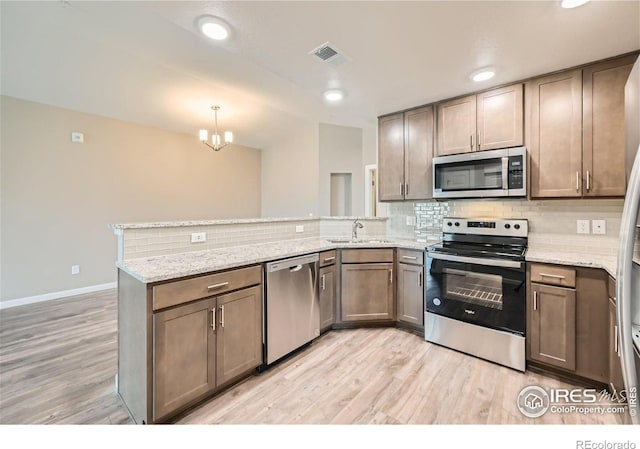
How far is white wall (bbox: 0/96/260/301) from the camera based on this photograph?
364cm

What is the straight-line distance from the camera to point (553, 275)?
6.53 feet

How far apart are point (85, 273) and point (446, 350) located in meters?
5.17

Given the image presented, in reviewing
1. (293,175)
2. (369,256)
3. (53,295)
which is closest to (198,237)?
(369,256)

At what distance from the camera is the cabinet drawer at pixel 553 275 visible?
6.30 ft

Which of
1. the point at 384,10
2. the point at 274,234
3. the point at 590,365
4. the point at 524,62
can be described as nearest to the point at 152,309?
the point at 274,234

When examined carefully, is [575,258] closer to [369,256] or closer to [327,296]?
[369,256]

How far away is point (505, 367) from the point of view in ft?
7.07

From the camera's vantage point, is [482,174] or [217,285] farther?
[482,174]

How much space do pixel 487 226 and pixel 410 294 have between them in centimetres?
99

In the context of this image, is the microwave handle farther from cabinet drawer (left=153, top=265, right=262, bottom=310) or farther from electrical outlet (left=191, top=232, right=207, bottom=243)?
electrical outlet (left=191, top=232, right=207, bottom=243)

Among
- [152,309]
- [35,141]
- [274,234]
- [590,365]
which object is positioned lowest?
[590,365]

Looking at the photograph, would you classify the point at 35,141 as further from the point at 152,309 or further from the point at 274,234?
the point at 152,309

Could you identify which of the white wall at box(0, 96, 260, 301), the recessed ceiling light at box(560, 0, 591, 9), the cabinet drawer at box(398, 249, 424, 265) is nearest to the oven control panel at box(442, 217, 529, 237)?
the cabinet drawer at box(398, 249, 424, 265)

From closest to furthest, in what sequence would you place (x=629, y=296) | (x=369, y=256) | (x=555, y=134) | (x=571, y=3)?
(x=629, y=296) → (x=571, y=3) → (x=555, y=134) → (x=369, y=256)
